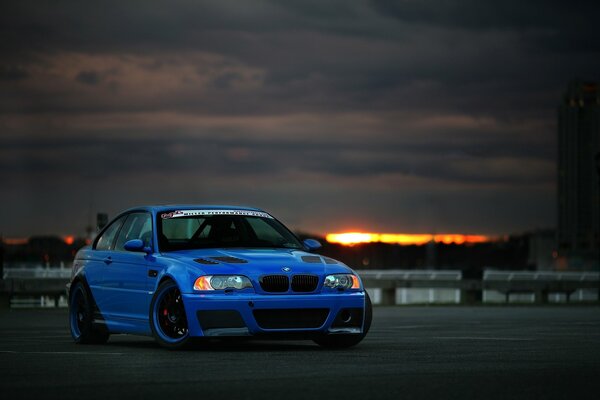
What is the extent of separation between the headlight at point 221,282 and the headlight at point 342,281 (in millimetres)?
890

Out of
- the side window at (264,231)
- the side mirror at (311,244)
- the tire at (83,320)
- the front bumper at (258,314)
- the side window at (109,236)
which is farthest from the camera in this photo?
the side window at (109,236)

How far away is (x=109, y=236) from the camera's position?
15562 mm

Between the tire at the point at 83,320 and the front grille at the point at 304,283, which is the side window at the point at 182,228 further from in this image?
the front grille at the point at 304,283

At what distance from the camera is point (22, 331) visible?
19.0 meters

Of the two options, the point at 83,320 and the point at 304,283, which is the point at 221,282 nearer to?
the point at 304,283

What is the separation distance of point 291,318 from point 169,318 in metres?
1.30

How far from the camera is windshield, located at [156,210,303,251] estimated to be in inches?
560

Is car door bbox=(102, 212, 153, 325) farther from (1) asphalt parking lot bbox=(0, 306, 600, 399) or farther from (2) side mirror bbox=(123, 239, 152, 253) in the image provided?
(1) asphalt parking lot bbox=(0, 306, 600, 399)

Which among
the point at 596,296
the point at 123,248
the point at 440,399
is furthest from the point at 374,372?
the point at 596,296

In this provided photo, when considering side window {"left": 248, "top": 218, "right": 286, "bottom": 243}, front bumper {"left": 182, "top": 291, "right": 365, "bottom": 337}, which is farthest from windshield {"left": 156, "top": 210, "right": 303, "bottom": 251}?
front bumper {"left": 182, "top": 291, "right": 365, "bottom": 337}

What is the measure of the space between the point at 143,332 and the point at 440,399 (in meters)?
6.08

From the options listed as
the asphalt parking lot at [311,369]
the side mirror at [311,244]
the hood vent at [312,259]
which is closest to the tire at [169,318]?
the asphalt parking lot at [311,369]

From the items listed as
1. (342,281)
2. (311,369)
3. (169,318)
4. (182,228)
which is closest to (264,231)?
(182,228)

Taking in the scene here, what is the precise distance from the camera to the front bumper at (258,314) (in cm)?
1298
